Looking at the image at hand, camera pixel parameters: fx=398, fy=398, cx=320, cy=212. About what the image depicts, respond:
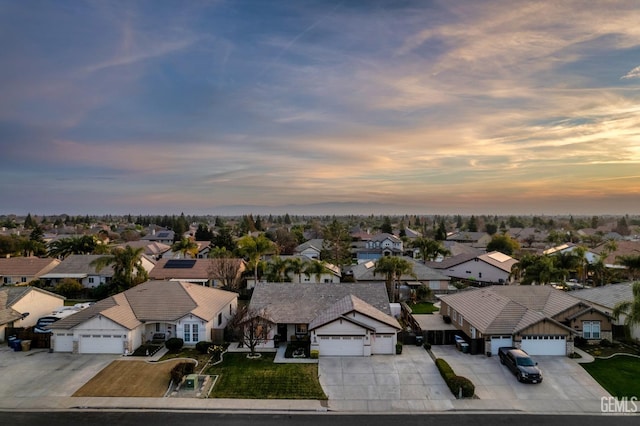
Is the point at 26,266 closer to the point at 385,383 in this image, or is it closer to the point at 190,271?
the point at 190,271

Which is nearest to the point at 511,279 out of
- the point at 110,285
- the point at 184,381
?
the point at 184,381

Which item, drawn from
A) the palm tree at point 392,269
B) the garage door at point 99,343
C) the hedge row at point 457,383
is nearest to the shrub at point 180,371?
the garage door at point 99,343

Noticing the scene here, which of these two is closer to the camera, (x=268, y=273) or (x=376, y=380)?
(x=376, y=380)

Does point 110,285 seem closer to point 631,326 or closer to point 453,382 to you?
point 453,382

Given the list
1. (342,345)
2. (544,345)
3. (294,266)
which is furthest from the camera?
(294,266)

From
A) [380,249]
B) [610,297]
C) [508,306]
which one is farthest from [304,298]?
[380,249]

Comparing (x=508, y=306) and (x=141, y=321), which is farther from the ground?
(x=508, y=306)
